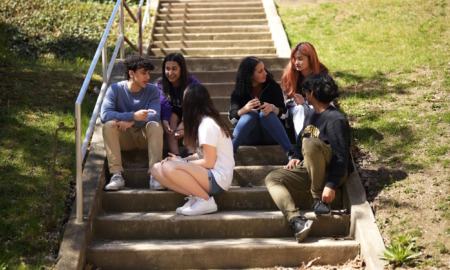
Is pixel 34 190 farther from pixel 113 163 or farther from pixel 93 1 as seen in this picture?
pixel 93 1

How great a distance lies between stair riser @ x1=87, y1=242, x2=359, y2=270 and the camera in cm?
518

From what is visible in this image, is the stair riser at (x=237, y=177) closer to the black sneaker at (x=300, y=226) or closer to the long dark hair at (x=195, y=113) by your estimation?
the long dark hair at (x=195, y=113)

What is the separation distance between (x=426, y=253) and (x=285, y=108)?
6.84 ft

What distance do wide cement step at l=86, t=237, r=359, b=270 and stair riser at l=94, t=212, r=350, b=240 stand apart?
0.74 feet

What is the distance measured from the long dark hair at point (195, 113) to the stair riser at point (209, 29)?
5.40 metres

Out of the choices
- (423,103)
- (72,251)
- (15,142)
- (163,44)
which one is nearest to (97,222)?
(72,251)

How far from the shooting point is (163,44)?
10.3m

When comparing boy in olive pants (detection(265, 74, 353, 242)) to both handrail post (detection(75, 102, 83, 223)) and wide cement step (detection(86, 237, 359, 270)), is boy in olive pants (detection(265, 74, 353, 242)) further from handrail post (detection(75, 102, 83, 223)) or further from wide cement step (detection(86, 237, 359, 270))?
handrail post (detection(75, 102, 83, 223))

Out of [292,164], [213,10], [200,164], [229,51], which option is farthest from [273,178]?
[213,10]

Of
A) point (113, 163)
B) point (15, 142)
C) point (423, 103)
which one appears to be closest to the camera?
point (113, 163)

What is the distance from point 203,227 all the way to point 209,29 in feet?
20.0

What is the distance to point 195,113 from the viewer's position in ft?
18.5

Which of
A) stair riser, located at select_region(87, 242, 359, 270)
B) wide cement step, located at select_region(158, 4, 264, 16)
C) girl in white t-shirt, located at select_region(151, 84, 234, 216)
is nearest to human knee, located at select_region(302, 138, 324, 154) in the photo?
girl in white t-shirt, located at select_region(151, 84, 234, 216)

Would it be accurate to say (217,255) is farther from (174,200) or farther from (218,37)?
(218,37)
